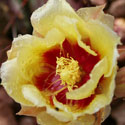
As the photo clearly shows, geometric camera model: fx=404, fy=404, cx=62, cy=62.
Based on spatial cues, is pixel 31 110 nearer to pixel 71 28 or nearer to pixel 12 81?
pixel 12 81

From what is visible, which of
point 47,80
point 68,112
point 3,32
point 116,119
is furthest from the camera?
point 3,32

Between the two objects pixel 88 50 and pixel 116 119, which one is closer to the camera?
pixel 88 50

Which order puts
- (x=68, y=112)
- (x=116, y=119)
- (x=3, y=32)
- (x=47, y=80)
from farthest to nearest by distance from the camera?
(x=3, y=32)
(x=116, y=119)
(x=47, y=80)
(x=68, y=112)

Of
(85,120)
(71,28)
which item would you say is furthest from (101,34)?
(85,120)

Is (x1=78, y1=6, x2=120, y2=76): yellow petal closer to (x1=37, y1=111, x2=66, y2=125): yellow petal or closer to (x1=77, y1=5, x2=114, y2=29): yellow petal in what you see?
(x1=77, y1=5, x2=114, y2=29): yellow petal

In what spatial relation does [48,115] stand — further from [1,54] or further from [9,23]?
[9,23]

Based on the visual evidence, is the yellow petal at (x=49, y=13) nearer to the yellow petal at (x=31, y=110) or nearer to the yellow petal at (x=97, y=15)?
the yellow petal at (x=97, y=15)

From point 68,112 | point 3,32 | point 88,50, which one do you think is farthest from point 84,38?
point 3,32
